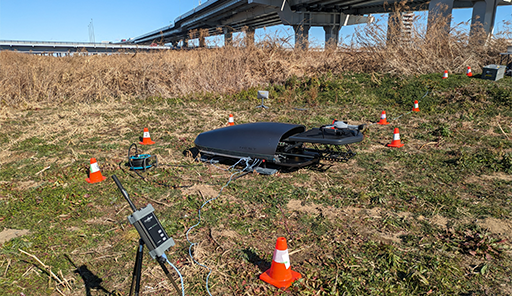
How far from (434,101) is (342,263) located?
9104 mm

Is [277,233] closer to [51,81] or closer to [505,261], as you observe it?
[505,261]

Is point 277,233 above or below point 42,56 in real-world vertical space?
below

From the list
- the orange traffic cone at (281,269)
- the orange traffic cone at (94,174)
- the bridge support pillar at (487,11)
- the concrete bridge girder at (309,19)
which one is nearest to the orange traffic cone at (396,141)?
the orange traffic cone at (281,269)

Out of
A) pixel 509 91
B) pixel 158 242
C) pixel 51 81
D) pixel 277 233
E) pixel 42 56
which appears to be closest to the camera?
pixel 158 242

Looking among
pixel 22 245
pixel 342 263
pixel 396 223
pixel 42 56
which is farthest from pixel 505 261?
pixel 42 56

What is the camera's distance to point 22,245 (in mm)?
3482

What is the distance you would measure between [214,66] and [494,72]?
1062 centimetres

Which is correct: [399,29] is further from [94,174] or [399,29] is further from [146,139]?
[94,174]

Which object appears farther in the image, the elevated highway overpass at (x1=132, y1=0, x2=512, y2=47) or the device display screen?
the elevated highway overpass at (x1=132, y1=0, x2=512, y2=47)

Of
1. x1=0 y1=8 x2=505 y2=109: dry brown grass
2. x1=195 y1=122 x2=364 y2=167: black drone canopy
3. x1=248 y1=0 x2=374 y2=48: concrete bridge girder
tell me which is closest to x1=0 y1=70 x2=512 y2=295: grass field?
x1=195 y1=122 x2=364 y2=167: black drone canopy

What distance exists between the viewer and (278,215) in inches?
163

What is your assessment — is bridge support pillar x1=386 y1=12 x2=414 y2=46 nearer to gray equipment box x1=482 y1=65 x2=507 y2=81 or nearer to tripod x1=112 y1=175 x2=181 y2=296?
gray equipment box x1=482 y1=65 x2=507 y2=81

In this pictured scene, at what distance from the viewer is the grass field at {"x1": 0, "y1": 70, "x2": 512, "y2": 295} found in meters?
2.94

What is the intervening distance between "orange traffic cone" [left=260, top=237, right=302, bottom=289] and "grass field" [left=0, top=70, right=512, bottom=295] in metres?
0.06
